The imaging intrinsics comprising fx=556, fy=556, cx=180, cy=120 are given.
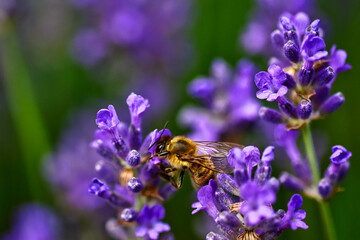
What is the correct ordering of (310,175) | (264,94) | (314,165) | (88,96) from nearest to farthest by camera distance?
(264,94)
(314,165)
(310,175)
(88,96)

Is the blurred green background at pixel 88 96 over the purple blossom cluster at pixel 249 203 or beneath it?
beneath

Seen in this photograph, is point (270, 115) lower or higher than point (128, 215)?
higher

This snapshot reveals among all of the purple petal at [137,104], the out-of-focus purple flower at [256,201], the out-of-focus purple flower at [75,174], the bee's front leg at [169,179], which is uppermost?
the purple petal at [137,104]

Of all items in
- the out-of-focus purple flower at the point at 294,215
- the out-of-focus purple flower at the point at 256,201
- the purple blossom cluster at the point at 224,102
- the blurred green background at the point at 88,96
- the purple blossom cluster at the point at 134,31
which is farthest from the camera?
the purple blossom cluster at the point at 134,31

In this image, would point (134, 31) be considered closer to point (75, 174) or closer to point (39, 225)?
point (75, 174)

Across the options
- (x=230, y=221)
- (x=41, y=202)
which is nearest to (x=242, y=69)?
(x=230, y=221)

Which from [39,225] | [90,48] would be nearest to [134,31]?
[90,48]

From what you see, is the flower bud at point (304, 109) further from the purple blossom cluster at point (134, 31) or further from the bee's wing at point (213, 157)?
the purple blossom cluster at point (134, 31)

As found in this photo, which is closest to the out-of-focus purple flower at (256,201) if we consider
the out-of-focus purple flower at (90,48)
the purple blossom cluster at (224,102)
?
the purple blossom cluster at (224,102)
